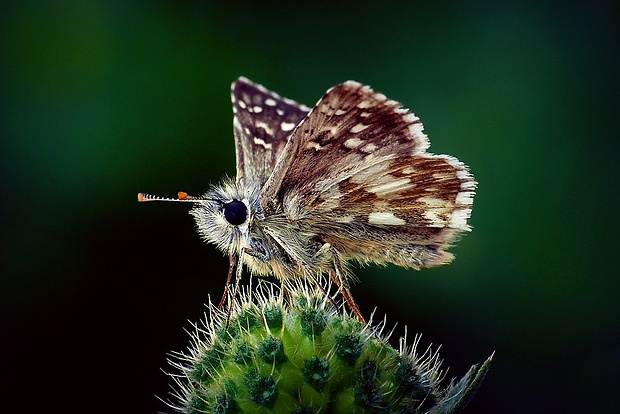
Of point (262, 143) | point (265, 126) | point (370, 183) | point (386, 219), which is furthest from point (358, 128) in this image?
point (265, 126)

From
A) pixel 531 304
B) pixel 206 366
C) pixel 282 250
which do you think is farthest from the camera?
pixel 531 304

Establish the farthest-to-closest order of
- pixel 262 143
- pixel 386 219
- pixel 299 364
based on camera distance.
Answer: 1. pixel 262 143
2. pixel 386 219
3. pixel 299 364

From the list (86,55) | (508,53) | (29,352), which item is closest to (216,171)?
(86,55)

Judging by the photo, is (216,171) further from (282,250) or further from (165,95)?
(282,250)

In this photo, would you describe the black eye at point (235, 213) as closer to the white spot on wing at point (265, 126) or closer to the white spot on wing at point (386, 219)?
the white spot on wing at point (386, 219)

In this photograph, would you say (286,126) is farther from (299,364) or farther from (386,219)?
(299,364)

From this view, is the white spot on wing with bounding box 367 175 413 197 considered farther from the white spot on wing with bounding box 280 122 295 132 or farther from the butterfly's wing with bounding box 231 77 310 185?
the white spot on wing with bounding box 280 122 295 132
